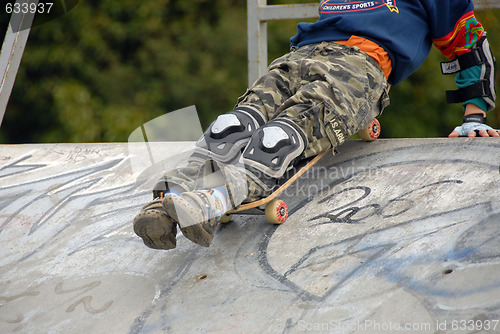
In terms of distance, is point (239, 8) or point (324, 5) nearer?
point (324, 5)

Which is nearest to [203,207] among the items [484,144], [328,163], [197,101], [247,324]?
[247,324]

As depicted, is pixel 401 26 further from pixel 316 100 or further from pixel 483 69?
pixel 316 100

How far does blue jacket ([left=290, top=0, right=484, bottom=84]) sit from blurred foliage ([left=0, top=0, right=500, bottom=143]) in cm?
534

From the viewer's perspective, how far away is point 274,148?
7.70 feet

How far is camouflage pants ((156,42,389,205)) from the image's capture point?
243 cm

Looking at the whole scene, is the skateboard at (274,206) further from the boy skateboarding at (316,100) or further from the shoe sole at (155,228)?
the shoe sole at (155,228)

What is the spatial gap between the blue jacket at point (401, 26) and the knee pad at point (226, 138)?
26.5 inches

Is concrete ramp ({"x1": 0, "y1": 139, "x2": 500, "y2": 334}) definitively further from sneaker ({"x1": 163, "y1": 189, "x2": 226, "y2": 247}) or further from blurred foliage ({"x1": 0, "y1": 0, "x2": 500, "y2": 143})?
blurred foliage ({"x1": 0, "y1": 0, "x2": 500, "y2": 143})

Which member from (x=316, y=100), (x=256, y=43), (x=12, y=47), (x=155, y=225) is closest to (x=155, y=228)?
(x=155, y=225)

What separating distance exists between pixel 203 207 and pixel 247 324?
1.48ft

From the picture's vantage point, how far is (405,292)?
1857 mm

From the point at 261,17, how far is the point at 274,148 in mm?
1722

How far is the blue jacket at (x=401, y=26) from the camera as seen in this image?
9.23 ft

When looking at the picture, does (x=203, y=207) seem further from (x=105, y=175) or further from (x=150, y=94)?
(x=150, y=94)
